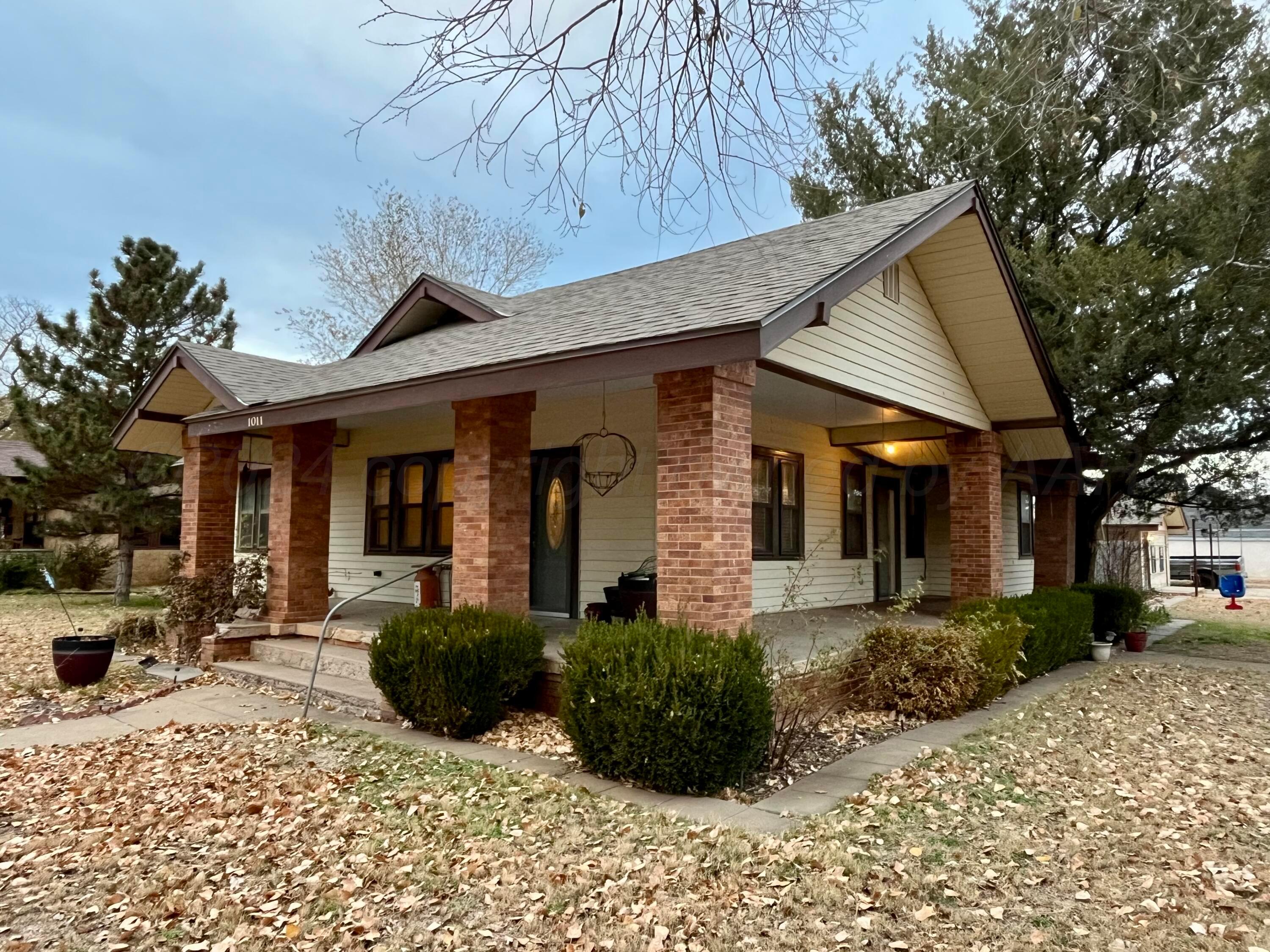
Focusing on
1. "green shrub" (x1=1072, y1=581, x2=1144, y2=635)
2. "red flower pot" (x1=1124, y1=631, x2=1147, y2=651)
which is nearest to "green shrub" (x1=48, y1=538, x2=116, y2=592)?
"green shrub" (x1=1072, y1=581, x2=1144, y2=635)

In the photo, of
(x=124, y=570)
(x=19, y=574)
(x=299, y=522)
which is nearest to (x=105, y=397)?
(x=124, y=570)

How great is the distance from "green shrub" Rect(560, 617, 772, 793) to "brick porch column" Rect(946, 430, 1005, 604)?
6.47m

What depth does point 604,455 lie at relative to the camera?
10297mm

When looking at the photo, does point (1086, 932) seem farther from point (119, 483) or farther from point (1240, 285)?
point (119, 483)

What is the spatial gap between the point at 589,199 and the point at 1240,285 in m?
10.8

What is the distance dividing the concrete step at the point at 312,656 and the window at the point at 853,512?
7.20m

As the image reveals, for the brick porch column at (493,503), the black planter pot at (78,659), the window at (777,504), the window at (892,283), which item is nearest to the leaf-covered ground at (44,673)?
the black planter pot at (78,659)

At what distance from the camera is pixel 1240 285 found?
11.0 meters

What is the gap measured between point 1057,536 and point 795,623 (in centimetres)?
682

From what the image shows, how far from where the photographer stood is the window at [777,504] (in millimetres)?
10656

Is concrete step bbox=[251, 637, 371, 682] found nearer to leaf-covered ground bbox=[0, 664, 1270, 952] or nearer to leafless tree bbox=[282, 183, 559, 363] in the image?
leaf-covered ground bbox=[0, 664, 1270, 952]

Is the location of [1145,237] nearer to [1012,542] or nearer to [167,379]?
[1012,542]

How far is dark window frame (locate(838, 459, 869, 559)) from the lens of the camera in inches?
493

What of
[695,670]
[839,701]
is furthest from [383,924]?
[839,701]
